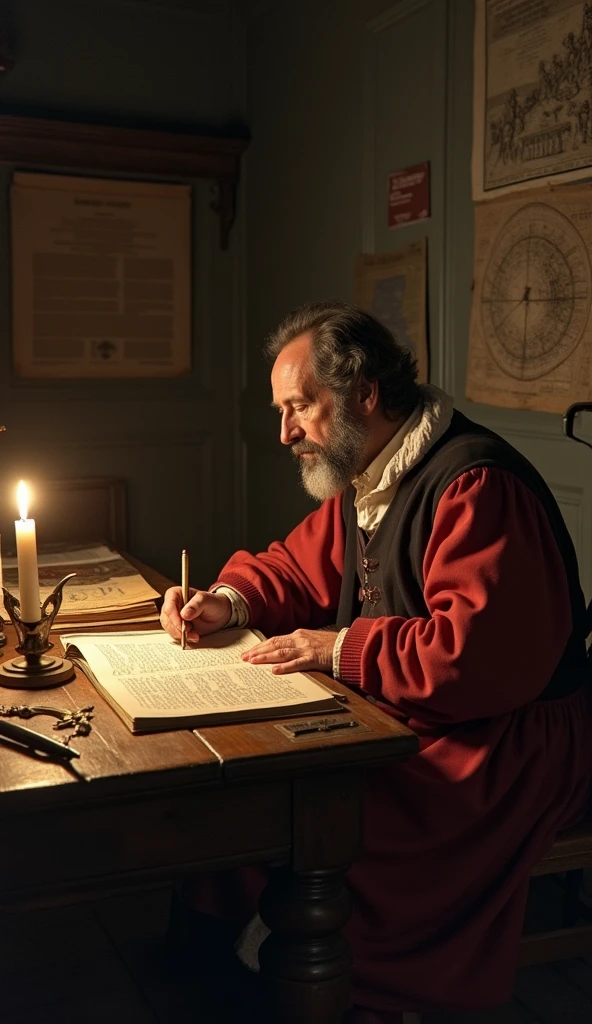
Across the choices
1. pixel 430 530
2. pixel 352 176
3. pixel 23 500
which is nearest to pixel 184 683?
pixel 23 500

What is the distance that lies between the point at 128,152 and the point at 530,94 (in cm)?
197

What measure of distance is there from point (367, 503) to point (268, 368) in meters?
2.25

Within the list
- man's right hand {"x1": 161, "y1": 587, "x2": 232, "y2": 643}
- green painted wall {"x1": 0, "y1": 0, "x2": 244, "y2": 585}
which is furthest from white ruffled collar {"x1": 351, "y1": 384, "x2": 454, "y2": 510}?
green painted wall {"x1": 0, "y1": 0, "x2": 244, "y2": 585}

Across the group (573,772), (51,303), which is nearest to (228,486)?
(51,303)

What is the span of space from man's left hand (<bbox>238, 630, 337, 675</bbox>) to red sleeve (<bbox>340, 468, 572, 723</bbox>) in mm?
38

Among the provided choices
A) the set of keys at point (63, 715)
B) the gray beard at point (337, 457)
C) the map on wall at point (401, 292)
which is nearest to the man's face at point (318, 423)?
the gray beard at point (337, 457)

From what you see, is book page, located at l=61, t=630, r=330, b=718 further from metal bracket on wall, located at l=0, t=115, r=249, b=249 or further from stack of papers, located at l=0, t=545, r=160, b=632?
metal bracket on wall, located at l=0, t=115, r=249, b=249

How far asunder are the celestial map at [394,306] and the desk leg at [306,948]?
7.32 feet

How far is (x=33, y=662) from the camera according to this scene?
190cm

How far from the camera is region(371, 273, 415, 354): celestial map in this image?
11.8 feet

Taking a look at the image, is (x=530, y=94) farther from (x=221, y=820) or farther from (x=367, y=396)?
(x=221, y=820)

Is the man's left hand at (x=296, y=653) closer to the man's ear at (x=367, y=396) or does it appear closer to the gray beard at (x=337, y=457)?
the gray beard at (x=337, y=457)

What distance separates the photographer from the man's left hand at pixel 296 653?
1972 millimetres

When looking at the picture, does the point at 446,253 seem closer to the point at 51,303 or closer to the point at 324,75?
the point at 324,75
